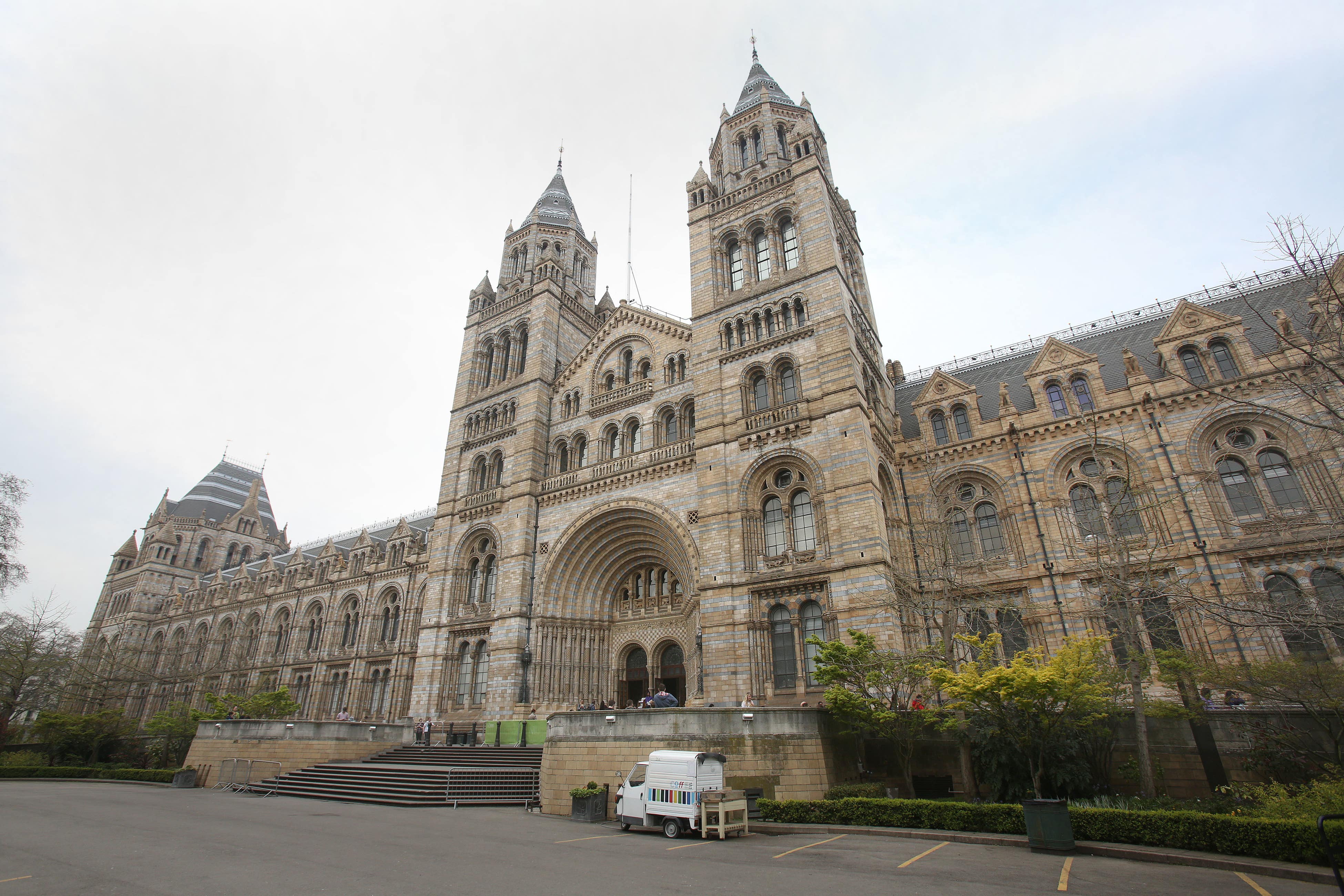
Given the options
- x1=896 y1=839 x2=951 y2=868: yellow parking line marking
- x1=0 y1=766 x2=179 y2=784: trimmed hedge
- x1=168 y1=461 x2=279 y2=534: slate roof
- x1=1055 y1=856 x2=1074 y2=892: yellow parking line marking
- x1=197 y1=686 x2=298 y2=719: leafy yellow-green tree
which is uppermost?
x1=168 y1=461 x2=279 y2=534: slate roof

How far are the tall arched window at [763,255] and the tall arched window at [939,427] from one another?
9.05m

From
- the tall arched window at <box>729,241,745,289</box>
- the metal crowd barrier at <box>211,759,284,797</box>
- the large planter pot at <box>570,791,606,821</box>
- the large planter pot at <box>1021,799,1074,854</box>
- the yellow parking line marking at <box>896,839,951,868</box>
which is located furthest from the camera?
the tall arched window at <box>729,241,745,289</box>

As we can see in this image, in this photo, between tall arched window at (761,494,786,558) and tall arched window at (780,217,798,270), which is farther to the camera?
tall arched window at (780,217,798,270)

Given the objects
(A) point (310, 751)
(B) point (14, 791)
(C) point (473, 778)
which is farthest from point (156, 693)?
(C) point (473, 778)

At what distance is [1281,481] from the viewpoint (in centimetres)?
2016

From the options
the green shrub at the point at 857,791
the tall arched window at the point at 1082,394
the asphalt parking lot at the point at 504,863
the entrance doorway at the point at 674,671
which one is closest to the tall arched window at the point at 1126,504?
the tall arched window at the point at 1082,394

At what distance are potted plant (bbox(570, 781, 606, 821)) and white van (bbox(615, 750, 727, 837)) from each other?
148cm

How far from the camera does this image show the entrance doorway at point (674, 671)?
85.5 feet

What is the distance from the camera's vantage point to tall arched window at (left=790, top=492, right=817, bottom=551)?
871 inches

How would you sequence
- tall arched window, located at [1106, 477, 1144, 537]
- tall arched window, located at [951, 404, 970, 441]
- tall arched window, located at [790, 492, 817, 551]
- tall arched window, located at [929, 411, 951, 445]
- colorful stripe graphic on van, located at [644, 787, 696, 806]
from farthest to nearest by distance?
tall arched window, located at [929, 411, 951, 445] < tall arched window, located at [951, 404, 970, 441] < tall arched window, located at [790, 492, 817, 551] < tall arched window, located at [1106, 477, 1144, 537] < colorful stripe graphic on van, located at [644, 787, 696, 806]

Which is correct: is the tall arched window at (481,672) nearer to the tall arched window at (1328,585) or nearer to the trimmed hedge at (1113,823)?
the trimmed hedge at (1113,823)

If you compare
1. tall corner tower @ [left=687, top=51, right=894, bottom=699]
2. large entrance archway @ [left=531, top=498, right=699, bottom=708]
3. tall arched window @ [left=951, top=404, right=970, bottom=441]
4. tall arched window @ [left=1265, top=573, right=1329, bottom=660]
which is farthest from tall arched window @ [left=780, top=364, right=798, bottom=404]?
tall arched window @ [left=1265, top=573, right=1329, bottom=660]

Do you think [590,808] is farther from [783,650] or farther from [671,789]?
[783,650]

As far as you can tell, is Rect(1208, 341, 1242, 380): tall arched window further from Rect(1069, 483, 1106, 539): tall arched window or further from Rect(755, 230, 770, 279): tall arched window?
Rect(755, 230, 770, 279): tall arched window
